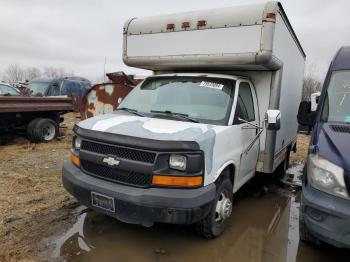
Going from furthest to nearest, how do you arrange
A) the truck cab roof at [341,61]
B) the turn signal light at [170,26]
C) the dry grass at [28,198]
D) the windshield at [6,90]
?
the windshield at [6,90], the turn signal light at [170,26], the truck cab roof at [341,61], the dry grass at [28,198]

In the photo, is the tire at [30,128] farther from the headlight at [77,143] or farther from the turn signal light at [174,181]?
the turn signal light at [174,181]

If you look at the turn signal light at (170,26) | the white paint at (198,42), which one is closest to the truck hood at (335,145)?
the white paint at (198,42)

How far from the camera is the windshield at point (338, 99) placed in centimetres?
412

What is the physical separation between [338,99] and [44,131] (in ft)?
27.0

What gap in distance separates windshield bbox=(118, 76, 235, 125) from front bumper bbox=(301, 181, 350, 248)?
1.48 metres

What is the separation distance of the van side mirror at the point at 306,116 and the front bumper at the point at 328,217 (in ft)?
4.63

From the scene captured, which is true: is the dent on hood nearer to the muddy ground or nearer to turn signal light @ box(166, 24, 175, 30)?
the muddy ground

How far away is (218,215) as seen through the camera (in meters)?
4.19

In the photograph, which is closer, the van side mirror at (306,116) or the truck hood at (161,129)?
the truck hood at (161,129)

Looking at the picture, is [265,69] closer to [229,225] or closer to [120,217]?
[229,225]

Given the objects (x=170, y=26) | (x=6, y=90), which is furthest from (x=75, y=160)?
(x=6, y=90)

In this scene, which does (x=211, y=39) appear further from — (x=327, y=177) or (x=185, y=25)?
(x=327, y=177)

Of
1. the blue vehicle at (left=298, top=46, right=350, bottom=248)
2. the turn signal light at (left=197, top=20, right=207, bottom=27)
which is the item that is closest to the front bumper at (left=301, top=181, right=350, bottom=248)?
the blue vehicle at (left=298, top=46, right=350, bottom=248)

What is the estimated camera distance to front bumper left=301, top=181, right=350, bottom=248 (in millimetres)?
3098
